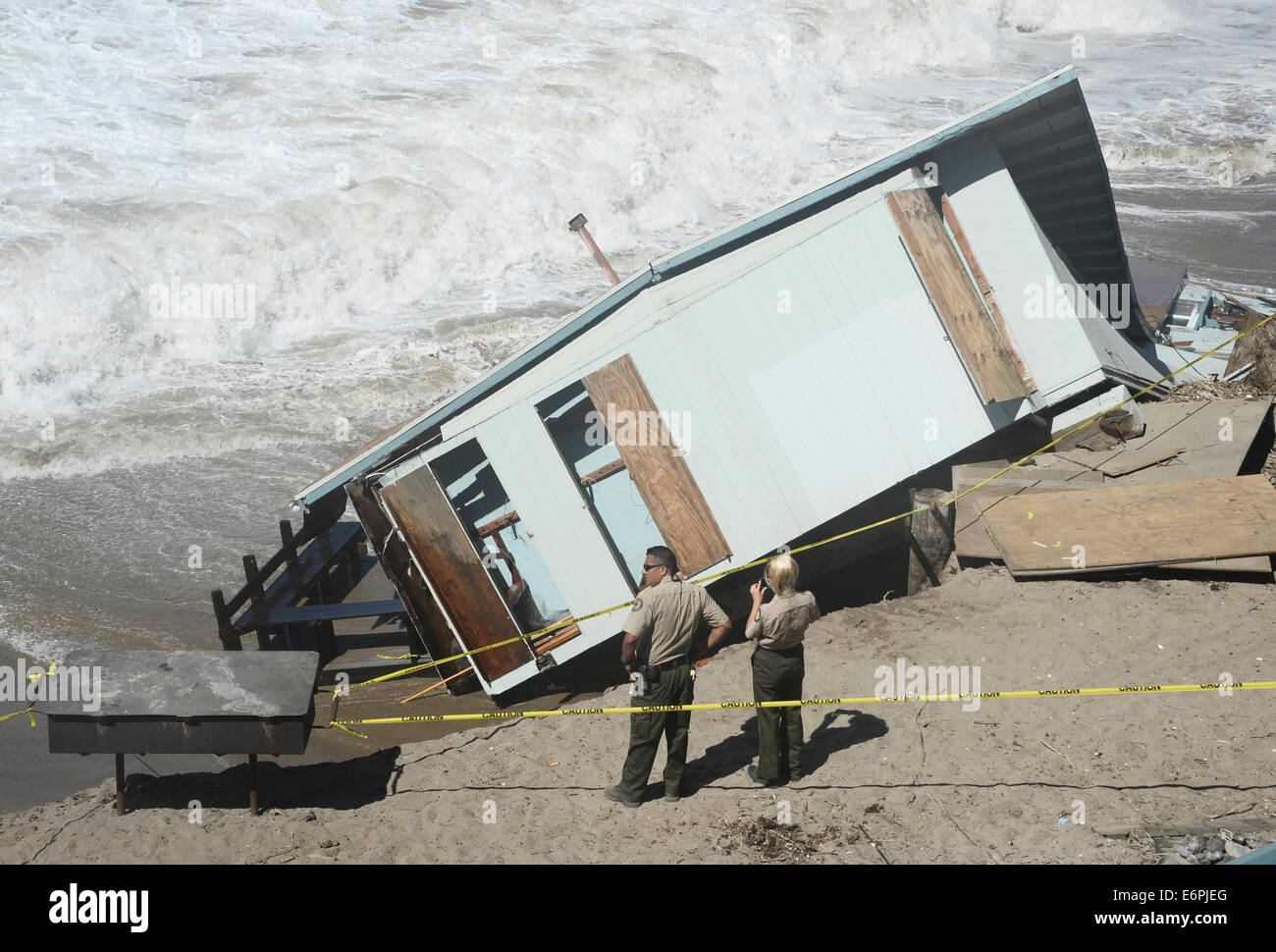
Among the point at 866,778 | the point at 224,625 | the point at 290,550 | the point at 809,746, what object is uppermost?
the point at 290,550

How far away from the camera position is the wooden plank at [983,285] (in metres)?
10.6

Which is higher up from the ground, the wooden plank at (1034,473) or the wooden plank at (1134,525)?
the wooden plank at (1034,473)

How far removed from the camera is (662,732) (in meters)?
7.23

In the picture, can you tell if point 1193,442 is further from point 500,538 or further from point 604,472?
point 500,538

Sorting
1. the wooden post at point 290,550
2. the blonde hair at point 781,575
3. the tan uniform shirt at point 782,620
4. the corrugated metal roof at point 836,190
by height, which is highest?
the corrugated metal roof at point 836,190

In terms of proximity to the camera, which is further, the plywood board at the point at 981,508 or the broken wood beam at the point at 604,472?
the broken wood beam at the point at 604,472

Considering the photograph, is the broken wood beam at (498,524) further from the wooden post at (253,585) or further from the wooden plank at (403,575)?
the wooden post at (253,585)

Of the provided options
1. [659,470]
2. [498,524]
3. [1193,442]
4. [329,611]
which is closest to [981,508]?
[1193,442]

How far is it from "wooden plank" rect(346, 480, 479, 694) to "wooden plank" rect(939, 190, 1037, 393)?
614 centimetres

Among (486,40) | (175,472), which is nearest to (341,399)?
(175,472)

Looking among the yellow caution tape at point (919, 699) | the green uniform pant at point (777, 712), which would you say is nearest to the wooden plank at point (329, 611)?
the yellow caution tape at point (919, 699)

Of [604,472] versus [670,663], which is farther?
[604,472]

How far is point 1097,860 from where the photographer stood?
6047mm

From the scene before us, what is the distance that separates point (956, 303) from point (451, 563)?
531cm
